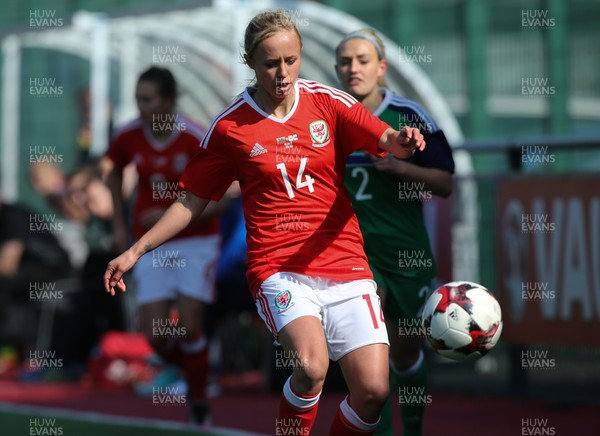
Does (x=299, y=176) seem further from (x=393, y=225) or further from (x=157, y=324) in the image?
(x=157, y=324)

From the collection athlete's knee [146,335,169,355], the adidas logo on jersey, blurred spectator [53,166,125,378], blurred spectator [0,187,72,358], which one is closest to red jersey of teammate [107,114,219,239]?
athlete's knee [146,335,169,355]

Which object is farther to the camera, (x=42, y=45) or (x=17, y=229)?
(x=42, y=45)

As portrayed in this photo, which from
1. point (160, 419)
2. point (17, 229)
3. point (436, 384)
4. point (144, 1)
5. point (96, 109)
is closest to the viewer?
point (160, 419)

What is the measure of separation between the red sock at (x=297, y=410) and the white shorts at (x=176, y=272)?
2948 mm

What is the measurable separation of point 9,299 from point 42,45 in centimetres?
332

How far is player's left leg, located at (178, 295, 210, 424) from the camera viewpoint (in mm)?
8188

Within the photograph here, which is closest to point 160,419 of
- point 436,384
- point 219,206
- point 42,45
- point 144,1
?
point 219,206

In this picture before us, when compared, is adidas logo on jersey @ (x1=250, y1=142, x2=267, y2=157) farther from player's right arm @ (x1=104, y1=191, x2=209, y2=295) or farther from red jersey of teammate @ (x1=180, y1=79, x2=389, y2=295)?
player's right arm @ (x1=104, y1=191, x2=209, y2=295)

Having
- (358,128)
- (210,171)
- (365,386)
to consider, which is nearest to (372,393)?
(365,386)

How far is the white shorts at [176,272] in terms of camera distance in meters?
8.13

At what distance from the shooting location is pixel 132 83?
46.4 ft

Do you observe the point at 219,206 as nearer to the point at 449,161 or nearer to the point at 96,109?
the point at 449,161

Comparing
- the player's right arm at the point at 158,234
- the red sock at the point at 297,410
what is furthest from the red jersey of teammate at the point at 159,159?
the red sock at the point at 297,410

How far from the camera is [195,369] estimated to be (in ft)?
27.0
